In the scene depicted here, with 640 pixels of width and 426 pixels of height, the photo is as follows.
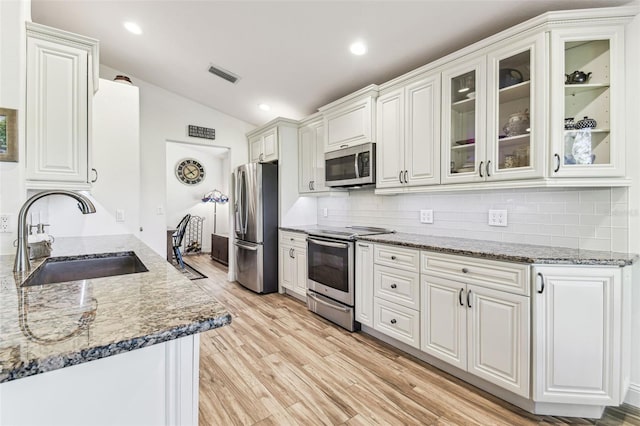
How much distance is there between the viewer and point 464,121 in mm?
2320

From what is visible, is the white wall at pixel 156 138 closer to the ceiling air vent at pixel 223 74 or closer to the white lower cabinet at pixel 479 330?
the ceiling air vent at pixel 223 74

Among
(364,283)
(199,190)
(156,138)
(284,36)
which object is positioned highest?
(284,36)

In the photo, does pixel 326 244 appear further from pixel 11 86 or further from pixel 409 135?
pixel 11 86

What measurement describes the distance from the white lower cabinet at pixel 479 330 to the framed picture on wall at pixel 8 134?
2769 mm

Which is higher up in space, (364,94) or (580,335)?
(364,94)

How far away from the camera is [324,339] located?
272 centimetres

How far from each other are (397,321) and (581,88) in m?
2.04

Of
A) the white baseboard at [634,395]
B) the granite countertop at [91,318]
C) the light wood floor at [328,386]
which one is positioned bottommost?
the light wood floor at [328,386]

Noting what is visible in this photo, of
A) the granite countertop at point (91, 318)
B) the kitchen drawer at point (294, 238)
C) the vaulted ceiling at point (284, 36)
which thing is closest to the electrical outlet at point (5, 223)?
the granite countertop at point (91, 318)

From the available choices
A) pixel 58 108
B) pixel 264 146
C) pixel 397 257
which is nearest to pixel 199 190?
pixel 264 146

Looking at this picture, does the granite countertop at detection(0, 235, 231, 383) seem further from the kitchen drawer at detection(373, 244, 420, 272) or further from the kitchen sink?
the kitchen drawer at detection(373, 244, 420, 272)

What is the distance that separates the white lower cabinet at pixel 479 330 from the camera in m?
1.75

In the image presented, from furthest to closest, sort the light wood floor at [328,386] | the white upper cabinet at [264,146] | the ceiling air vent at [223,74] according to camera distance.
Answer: the white upper cabinet at [264,146] → the ceiling air vent at [223,74] → the light wood floor at [328,386]

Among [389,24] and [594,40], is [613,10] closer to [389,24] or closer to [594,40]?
[594,40]
